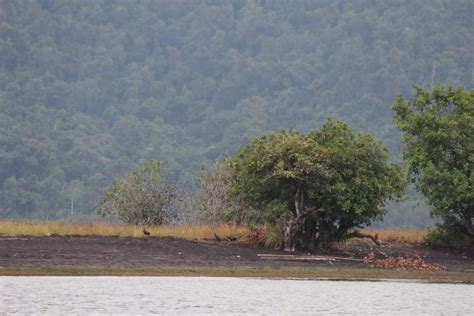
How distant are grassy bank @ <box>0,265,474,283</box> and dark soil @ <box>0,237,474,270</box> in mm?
876

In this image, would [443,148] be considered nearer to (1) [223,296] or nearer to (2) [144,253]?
(2) [144,253]

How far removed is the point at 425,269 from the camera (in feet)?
142

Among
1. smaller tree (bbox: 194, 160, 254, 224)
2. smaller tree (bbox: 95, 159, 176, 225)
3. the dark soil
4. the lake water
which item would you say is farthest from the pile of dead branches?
smaller tree (bbox: 95, 159, 176, 225)

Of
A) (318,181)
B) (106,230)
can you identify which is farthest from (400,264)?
(106,230)

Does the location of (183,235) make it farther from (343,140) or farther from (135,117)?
(135,117)

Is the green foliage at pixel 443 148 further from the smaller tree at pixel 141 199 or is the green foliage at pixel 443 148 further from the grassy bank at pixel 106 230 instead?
the smaller tree at pixel 141 199

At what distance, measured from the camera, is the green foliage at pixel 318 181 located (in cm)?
4491

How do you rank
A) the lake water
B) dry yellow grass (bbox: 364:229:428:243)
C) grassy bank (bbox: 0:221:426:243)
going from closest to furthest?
the lake water < grassy bank (bbox: 0:221:426:243) < dry yellow grass (bbox: 364:229:428:243)

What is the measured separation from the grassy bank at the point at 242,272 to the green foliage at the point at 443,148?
19.3 ft

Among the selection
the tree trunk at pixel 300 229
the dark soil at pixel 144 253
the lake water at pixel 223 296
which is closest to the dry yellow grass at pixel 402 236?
the dark soil at pixel 144 253

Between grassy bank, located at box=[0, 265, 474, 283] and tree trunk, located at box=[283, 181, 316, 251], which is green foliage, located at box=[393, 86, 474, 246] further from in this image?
tree trunk, located at box=[283, 181, 316, 251]

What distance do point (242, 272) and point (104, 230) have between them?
32.3 feet

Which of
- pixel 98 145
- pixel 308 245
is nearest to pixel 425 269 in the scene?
pixel 308 245

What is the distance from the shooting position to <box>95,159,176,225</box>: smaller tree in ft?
173
